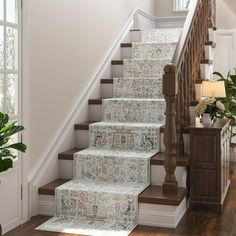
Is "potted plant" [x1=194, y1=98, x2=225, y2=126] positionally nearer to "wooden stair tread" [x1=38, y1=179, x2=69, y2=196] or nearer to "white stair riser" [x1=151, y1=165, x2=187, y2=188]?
"white stair riser" [x1=151, y1=165, x2=187, y2=188]

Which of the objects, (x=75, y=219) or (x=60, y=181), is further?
(x=60, y=181)

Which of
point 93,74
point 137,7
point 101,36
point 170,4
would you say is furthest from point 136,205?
point 170,4

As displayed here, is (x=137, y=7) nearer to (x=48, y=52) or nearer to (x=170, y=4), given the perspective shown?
(x=170, y=4)

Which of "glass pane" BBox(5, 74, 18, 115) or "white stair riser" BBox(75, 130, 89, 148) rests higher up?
"glass pane" BBox(5, 74, 18, 115)

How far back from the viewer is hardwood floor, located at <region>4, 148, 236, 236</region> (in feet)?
11.8

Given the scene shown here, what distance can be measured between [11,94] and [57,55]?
3.23 ft

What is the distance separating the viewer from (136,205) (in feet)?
12.6

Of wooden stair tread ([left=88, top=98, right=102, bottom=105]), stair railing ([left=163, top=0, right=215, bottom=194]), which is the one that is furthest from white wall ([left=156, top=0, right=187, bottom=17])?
wooden stair tread ([left=88, top=98, right=102, bottom=105])

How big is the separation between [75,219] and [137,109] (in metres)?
1.56

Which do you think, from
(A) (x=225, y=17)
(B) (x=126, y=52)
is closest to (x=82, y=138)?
(B) (x=126, y=52)

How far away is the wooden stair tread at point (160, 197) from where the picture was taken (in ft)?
12.3

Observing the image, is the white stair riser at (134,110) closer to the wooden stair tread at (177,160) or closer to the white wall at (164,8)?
the wooden stair tread at (177,160)

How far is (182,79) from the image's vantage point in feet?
14.8

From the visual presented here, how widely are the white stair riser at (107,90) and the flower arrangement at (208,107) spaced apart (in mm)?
1508
